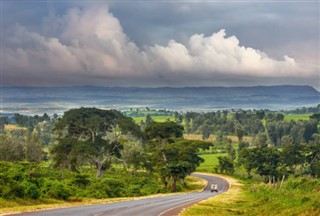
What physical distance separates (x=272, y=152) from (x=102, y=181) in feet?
221

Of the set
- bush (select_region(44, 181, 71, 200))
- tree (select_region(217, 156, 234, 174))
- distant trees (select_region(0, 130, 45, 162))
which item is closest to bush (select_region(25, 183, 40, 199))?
bush (select_region(44, 181, 71, 200))

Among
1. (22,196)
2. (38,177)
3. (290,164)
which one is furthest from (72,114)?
(290,164)

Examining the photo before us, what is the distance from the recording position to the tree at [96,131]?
81938 mm

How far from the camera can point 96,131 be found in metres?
85.0

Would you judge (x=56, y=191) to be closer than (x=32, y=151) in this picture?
Yes

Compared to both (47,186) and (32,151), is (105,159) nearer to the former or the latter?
(32,151)

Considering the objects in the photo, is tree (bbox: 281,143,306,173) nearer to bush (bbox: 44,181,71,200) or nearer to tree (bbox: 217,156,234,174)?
tree (bbox: 217,156,234,174)

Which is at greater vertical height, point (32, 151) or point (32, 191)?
point (32, 191)

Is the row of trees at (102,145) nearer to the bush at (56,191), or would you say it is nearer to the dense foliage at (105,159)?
the dense foliage at (105,159)

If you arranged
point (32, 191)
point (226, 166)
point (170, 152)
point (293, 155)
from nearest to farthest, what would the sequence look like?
1. point (32, 191)
2. point (170, 152)
3. point (293, 155)
4. point (226, 166)

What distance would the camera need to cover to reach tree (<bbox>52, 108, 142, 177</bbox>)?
269ft

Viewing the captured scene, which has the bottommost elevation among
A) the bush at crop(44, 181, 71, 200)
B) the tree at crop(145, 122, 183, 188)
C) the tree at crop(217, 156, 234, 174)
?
the tree at crop(217, 156, 234, 174)

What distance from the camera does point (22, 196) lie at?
42281 millimetres

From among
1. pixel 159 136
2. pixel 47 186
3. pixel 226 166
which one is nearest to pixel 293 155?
pixel 226 166
